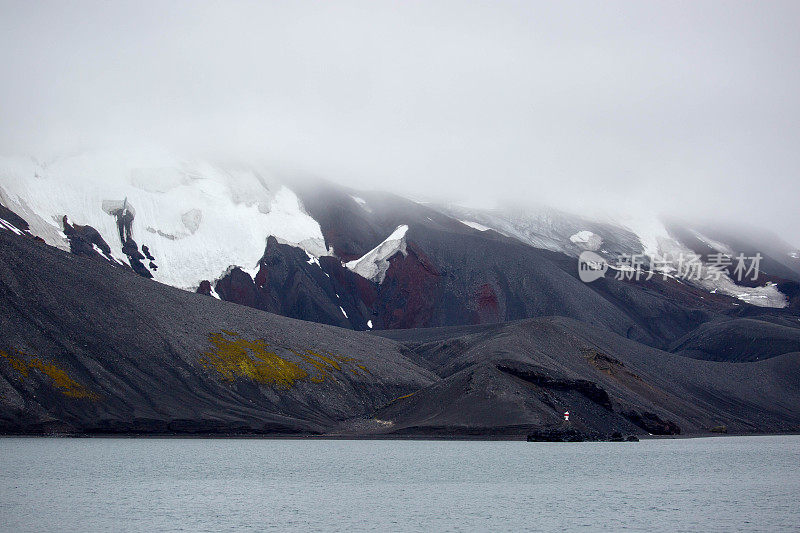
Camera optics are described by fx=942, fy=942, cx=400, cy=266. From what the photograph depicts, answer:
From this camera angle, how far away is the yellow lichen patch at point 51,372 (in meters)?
77.2

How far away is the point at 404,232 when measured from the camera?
7269 inches

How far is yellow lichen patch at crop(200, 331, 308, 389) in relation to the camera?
92.8 metres

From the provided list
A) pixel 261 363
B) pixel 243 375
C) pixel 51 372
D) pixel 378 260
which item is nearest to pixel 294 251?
pixel 378 260

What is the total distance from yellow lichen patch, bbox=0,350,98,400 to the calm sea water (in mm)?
6051

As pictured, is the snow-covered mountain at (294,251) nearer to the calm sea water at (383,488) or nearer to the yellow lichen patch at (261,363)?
the yellow lichen patch at (261,363)

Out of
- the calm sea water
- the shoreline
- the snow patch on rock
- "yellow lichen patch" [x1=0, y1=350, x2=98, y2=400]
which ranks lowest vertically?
the shoreline

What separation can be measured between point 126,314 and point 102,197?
79259mm

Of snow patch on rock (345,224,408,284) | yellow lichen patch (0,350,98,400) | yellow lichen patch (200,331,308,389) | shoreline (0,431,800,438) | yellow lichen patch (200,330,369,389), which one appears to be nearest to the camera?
shoreline (0,431,800,438)

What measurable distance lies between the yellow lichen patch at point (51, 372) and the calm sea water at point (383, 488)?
19.9ft

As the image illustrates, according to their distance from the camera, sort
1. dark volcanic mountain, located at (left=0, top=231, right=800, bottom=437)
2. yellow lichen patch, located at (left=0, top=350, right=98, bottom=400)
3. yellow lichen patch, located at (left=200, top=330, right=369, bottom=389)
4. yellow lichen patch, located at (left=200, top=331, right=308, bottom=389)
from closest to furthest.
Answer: yellow lichen patch, located at (left=0, top=350, right=98, bottom=400)
dark volcanic mountain, located at (left=0, top=231, right=800, bottom=437)
yellow lichen patch, located at (left=200, top=331, right=308, bottom=389)
yellow lichen patch, located at (left=200, top=330, right=369, bottom=389)

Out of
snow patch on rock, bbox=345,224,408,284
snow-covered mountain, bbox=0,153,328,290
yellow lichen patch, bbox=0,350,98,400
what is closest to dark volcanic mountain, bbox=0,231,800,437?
yellow lichen patch, bbox=0,350,98,400

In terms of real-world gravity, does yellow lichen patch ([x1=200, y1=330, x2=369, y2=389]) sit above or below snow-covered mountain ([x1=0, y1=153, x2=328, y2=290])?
below

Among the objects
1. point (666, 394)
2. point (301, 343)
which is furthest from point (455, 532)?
point (666, 394)

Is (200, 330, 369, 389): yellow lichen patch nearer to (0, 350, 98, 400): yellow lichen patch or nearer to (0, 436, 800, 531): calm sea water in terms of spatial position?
(0, 350, 98, 400): yellow lichen patch
